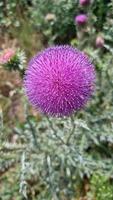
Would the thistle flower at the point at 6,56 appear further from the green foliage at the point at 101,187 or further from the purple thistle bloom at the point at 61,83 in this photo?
the green foliage at the point at 101,187

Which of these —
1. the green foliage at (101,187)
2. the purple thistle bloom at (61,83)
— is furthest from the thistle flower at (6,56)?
the green foliage at (101,187)

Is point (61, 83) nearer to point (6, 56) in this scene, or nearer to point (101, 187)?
point (6, 56)

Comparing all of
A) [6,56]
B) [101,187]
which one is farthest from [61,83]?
[101,187]

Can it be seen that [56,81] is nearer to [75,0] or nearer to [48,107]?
[48,107]

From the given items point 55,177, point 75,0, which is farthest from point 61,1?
point 55,177

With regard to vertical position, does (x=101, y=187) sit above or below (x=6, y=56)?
below

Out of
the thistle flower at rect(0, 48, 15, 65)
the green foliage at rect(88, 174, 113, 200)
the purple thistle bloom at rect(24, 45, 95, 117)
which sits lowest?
the green foliage at rect(88, 174, 113, 200)

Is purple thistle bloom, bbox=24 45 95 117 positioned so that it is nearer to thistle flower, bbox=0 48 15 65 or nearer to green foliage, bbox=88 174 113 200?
thistle flower, bbox=0 48 15 65

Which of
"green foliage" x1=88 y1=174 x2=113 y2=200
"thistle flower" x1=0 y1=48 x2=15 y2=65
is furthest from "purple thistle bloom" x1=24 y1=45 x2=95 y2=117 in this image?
"green foliage" x1=88 y1=174 x2=113 y2=200
